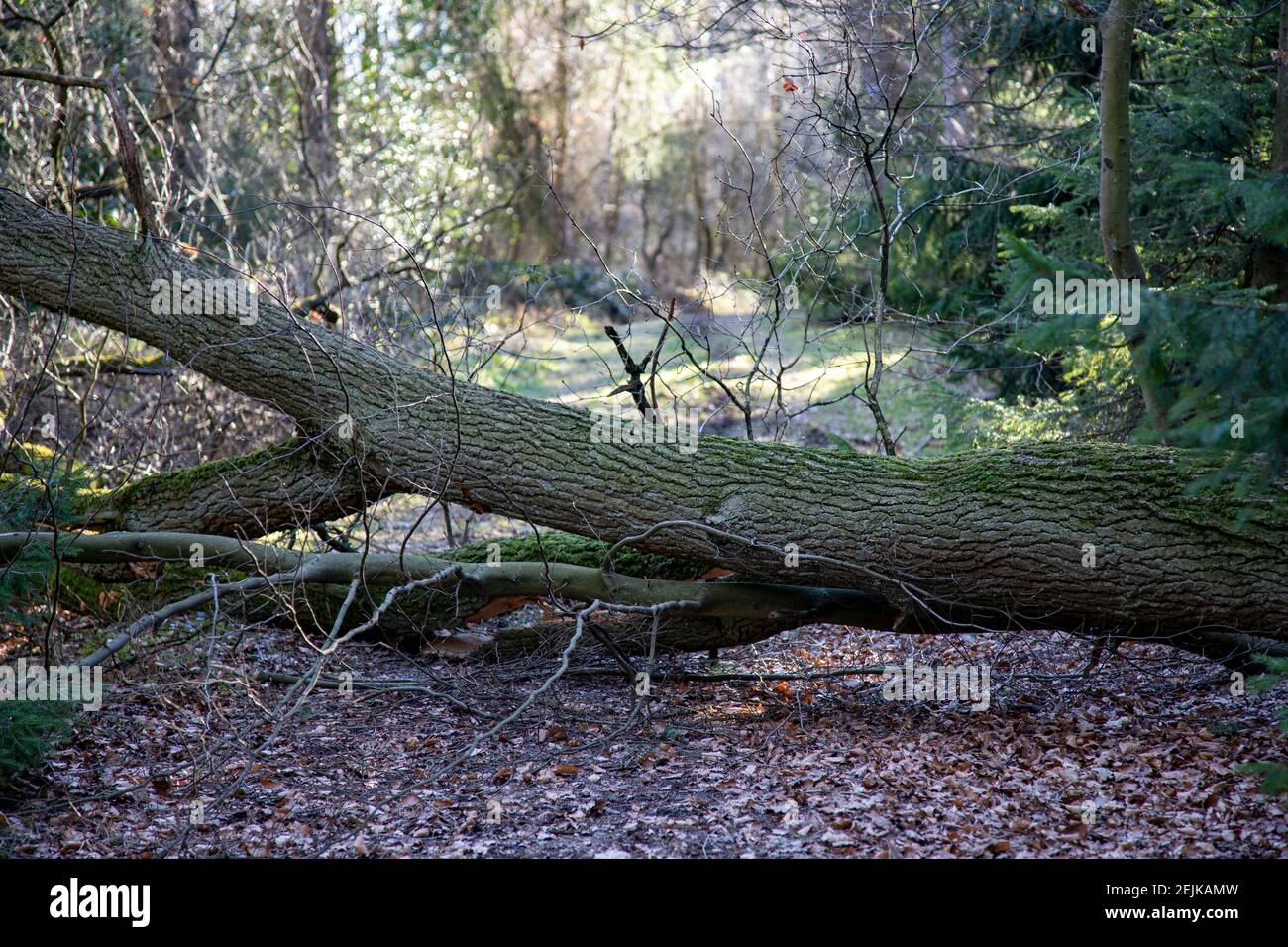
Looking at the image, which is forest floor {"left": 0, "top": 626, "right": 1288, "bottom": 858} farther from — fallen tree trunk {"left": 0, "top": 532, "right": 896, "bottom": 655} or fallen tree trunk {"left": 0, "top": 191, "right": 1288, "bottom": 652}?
fallen tree trunk {"left": 0, "top": 191, "right": 1288, "bottom": 652}

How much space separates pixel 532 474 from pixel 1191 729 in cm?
340

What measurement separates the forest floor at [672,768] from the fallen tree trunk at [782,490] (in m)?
0.59

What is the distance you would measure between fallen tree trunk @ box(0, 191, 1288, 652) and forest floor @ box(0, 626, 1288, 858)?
592 millimetres

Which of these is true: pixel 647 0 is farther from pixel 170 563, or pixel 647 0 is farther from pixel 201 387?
pixel 170 563

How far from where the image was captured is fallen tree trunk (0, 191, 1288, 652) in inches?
180

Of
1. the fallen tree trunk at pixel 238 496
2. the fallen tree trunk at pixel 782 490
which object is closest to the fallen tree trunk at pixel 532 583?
the fallen tree trunk at pixel 782 490


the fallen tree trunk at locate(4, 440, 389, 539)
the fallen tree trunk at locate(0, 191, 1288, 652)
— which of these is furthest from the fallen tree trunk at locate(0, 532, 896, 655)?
the fallen tree trunk at locate(4, 440, 389, 539)

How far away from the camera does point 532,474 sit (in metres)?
5.40

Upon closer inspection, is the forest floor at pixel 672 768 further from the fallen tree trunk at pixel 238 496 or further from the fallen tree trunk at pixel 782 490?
the fallen tree trunk at pixel 238 496

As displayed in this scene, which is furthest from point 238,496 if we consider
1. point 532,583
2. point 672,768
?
point 672,768

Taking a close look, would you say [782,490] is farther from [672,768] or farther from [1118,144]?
[1118,144]

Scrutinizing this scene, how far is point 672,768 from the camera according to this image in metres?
4.68

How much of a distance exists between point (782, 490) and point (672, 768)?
1.44m
